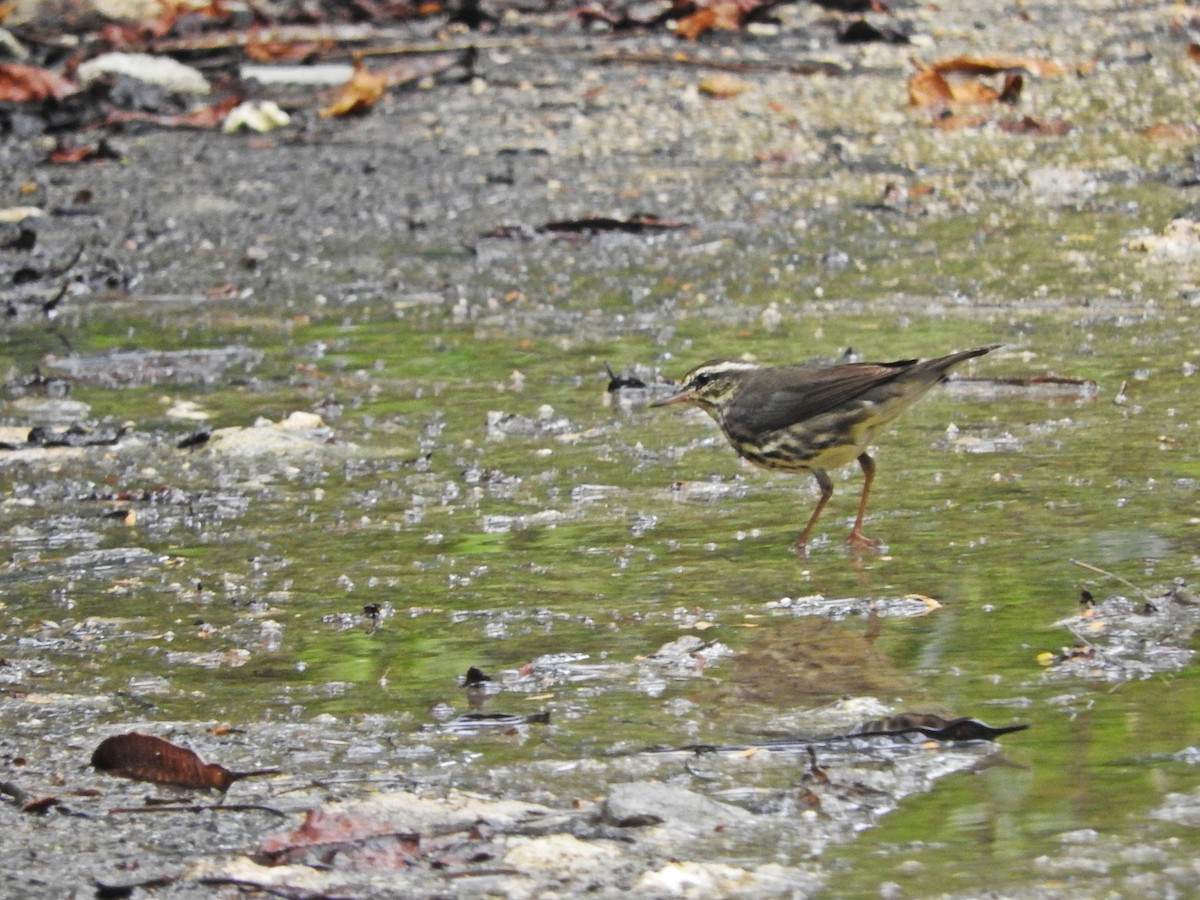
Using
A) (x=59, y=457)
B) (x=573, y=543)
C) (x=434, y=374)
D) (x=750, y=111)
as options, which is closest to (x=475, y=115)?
(x=750, y=111)

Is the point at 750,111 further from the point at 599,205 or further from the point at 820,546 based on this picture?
the point at 820,546

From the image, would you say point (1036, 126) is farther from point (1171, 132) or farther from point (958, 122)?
point (1171, 132)

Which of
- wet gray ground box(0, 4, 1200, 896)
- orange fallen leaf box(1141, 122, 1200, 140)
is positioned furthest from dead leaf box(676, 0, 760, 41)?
orange fallen leaf box(1141, 122, 1200, 140)

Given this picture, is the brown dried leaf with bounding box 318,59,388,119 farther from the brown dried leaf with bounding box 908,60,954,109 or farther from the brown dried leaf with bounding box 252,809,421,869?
the brown dried leaf with bounding box 252,809,421,869

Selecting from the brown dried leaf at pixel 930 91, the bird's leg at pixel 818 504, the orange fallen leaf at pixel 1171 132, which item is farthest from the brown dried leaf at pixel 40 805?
the brown dried leaf at pixel 930 91

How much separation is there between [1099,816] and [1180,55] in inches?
449

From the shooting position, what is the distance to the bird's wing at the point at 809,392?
5.93 m

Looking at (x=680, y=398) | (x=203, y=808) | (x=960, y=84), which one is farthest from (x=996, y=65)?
(x=203, y=808)

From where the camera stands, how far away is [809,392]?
20.0ft

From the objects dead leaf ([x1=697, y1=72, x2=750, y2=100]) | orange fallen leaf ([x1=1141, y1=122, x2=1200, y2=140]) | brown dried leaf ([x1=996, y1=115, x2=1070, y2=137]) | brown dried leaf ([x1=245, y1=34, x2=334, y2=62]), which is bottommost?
brown dried leaf ([x1=245, y1=34, x2=334, y2=62])

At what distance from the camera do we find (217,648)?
4.74m

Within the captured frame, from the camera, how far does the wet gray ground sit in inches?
137

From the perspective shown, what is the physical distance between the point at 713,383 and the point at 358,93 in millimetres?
7603

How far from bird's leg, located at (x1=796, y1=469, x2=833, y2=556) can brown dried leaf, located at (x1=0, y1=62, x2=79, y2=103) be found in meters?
8.88
